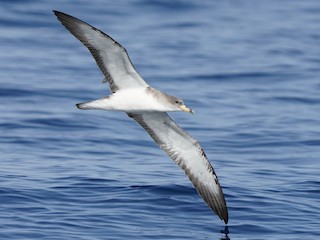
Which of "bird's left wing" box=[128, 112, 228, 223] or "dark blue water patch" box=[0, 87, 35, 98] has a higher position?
"bird's left wing" box=[128, 112, 228, 223]

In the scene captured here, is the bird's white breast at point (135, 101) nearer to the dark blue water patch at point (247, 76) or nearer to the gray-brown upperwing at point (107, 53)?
the gray-brown upperwing at point (107, 53)

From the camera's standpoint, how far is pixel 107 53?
12.7m

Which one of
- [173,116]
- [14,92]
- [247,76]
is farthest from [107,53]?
[247,76]

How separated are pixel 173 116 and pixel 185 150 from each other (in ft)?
20.2

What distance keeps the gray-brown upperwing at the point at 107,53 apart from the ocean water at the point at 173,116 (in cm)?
193

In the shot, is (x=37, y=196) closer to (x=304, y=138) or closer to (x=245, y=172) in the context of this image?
(x=245, y=172)

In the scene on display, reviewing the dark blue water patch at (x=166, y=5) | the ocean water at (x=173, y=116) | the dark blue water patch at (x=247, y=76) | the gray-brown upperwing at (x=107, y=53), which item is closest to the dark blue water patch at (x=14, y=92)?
the ocean water at (x=173, y=116)

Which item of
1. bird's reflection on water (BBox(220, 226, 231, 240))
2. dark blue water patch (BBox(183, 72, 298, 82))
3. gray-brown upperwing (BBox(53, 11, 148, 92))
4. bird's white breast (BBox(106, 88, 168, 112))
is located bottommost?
bird's reflection on water (BBox(220, 226, 231, 240))

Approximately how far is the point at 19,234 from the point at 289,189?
4690 millimetres

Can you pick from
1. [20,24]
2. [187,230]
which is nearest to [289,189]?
[187,230]

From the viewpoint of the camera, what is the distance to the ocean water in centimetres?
1358

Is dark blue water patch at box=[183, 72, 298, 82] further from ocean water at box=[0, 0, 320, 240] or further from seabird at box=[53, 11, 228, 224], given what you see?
seabird at box=[53, 11, 228, 224]

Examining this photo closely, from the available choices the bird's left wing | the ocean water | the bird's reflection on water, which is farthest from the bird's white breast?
the bird's reflection on water

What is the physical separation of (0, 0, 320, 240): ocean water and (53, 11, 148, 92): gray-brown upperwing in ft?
6.33
